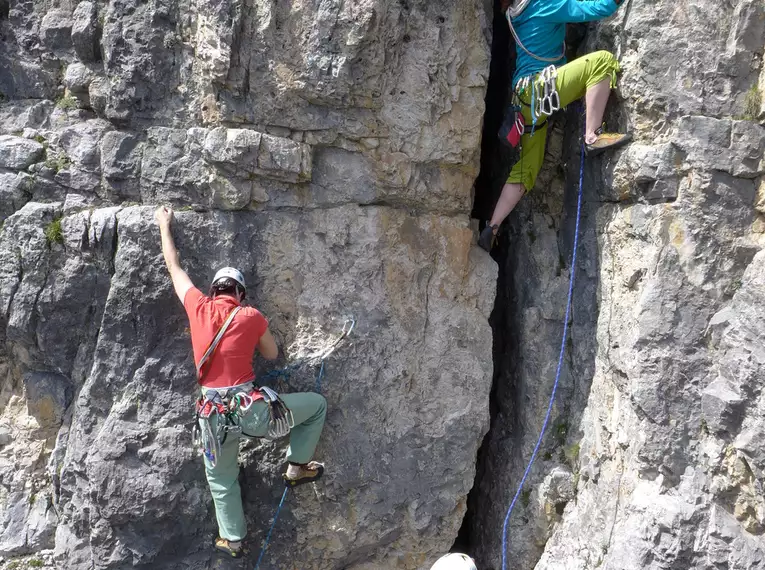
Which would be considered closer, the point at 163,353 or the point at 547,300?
the point at 163,353

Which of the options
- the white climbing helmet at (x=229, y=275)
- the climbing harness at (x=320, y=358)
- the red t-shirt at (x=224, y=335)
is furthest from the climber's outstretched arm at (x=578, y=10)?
the red t-shirt at (x=224, y=335)

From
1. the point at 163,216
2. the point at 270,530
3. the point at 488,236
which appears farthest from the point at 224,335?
the point at 488,236

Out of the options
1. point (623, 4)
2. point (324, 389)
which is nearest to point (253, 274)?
point (324, 389)

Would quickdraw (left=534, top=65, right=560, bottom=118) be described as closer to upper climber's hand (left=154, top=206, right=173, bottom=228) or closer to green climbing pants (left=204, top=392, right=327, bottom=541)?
green climbing pants (left=204, top=392, right=327, bottom=541)

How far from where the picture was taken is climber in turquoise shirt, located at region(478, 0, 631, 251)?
5.07m

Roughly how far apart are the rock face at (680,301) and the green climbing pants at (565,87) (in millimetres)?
154

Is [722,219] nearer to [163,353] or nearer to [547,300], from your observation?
[547,300]

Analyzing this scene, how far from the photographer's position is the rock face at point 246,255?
17.3 feet

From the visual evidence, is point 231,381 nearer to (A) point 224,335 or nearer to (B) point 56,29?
(A) point 224,335

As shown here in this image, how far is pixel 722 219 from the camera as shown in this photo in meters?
4.79

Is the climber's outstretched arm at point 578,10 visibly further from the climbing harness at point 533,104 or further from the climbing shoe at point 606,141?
the climbing shoe at point 606,141

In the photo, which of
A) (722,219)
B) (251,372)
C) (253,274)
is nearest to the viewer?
(722,219)

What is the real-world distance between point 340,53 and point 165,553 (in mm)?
4052

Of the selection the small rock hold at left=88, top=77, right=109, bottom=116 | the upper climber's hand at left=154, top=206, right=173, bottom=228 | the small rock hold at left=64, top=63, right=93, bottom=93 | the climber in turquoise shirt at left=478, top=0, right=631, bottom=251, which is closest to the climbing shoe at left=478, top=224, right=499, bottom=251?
the climber in turquoise shirt at left=478, top=0, right=631, bottom=251
